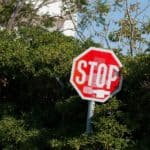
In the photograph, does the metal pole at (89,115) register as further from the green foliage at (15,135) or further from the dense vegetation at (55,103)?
the green foliage at (15,135)

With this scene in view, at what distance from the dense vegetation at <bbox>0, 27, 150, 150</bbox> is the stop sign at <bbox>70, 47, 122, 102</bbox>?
1.51 ft

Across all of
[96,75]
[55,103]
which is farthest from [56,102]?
[96,75]

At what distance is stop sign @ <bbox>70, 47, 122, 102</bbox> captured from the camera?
6.66 metres

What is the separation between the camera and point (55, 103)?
8312 millimetres

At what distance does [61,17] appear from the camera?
100ft

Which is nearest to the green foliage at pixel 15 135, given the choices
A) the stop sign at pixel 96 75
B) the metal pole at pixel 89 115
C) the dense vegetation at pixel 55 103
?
the dense vegetation at pixel 55 103

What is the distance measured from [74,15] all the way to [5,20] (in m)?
3.56

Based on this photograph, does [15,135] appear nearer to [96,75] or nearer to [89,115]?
[89,115]

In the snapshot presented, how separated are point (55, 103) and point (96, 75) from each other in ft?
5.78

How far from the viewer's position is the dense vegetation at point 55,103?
7.03m

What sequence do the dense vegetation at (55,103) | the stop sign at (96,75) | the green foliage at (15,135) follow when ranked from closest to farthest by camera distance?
the stop sign at (96,75), the dense vegetation at (55,103), the green foliage at (15,135)

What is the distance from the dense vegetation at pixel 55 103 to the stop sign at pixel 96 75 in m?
0.46

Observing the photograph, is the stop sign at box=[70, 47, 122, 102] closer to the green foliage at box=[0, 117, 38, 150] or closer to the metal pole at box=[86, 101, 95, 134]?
the metal pole at box=[86, 101, 95, 134]

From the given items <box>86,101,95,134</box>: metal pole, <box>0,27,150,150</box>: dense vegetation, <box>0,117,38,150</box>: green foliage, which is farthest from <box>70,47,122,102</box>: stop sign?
<box>0,117,38,150</box>: green foliage
